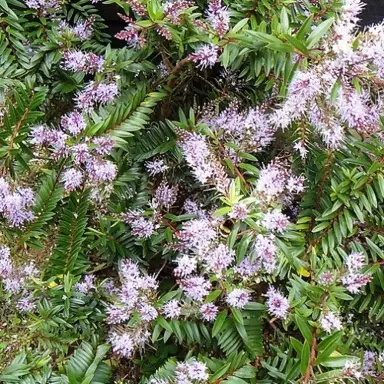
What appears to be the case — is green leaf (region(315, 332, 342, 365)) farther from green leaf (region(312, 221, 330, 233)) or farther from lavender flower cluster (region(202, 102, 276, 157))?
lavender flower cluster (region(202, 102, 276, 157))

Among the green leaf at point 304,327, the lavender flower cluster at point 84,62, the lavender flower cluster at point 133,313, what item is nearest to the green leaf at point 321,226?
the green leaf at point 304,327

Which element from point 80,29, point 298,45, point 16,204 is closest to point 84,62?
point 80,29

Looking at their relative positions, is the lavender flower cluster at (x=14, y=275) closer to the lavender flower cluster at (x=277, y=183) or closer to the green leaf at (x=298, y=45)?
the lavender flower cluster at (x=277, y=183)

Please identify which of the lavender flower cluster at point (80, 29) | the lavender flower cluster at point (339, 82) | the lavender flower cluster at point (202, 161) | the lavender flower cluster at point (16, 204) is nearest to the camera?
the lavender flower cluster at point (339, 82)

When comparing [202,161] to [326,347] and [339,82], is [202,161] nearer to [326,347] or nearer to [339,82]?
[339,82]

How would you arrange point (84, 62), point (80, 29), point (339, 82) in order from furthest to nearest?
point (80, 29), point (84, 62), point (339, 82)

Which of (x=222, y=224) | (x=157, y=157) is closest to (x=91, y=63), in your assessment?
(x=157, y=157)

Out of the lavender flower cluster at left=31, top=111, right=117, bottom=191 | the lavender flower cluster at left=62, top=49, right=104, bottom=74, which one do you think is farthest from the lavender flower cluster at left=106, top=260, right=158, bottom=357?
the lavender flower cluster at left=62, top=49, right=104, bottom=74

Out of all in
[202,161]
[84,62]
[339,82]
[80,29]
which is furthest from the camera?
[80,29]
